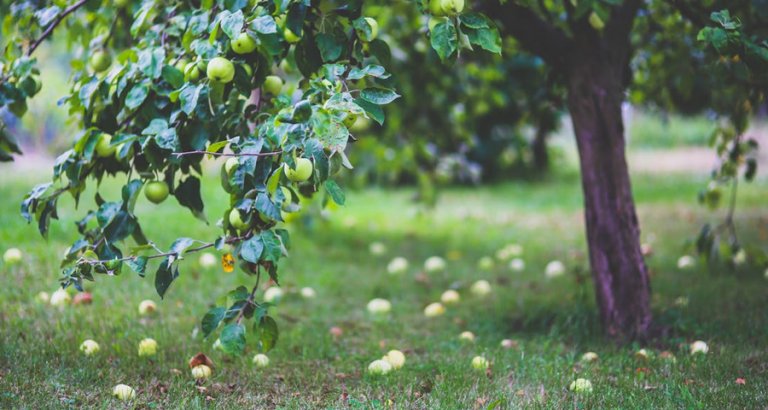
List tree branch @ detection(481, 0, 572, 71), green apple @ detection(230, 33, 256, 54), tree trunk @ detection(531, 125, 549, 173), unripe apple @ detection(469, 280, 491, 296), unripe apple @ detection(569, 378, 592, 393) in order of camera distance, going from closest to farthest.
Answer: green apple @ detection(230, 33, 256, 54), unripe apple @ detection(569, 378, 592, 393), tree branch @ detection(481, 0, 572, 71), unripe apple @ detection(469, 280, 491, 296), tree trunk @ detection(531, 125, 549, 173)

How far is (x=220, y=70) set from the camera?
5.27 feet

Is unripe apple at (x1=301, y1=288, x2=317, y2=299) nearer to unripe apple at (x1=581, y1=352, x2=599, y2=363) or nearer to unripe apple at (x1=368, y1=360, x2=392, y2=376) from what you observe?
unripe apple at (x1=368, y1=360, x2=392, y2=376)

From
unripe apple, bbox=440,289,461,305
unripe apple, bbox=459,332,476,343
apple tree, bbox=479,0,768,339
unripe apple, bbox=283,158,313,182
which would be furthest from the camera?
unripe apple, bbox=440,289,461,305

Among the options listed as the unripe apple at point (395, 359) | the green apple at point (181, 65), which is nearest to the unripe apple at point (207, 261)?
the unripe apple at point (395, 359)

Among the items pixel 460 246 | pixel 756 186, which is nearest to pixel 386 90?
pixel 460 246

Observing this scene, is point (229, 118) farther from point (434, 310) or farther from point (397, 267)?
point (397, 267)

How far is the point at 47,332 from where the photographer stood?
2385 millimetres

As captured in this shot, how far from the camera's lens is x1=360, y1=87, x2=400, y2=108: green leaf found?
157 cm

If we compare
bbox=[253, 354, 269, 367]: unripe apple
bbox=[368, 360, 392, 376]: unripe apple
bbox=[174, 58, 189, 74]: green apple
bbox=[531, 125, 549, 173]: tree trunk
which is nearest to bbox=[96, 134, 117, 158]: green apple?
bbox=[174, 58, 189, 74]: green apple

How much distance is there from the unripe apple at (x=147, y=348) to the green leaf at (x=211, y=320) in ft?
2.32

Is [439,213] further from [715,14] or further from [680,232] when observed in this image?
[715,14]

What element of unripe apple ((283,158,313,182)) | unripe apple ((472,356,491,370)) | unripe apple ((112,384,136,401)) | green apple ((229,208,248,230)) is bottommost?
unripe apple ((472,356,491,370))

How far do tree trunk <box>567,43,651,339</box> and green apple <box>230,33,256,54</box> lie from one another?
143cm

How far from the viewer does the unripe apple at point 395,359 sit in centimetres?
226
